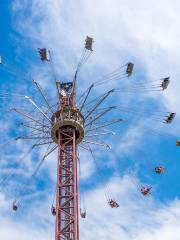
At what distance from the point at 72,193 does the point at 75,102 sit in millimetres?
13557

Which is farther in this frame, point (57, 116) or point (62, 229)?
point (57, 116)

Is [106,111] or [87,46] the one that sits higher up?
[87,46]

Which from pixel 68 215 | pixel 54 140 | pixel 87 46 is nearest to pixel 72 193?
pixel 68 215

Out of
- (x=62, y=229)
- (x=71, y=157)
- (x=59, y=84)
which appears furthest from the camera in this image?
(x=59, y=84)

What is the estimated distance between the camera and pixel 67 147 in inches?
2692

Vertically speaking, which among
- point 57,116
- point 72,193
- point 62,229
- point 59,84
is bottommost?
point 62,229

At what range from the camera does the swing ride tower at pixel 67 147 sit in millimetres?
61875

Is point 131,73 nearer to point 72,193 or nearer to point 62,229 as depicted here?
point 72,193

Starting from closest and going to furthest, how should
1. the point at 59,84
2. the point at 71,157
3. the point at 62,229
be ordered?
the point at 62,229 < the point at 71,157 < the point at 59,84

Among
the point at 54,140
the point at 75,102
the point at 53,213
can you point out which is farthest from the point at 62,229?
the point at 75,102

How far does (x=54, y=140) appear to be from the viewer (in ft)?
226

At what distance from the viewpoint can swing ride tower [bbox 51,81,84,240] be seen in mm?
61875

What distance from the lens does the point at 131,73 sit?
247ft

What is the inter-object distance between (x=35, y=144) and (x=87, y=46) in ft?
48.8
